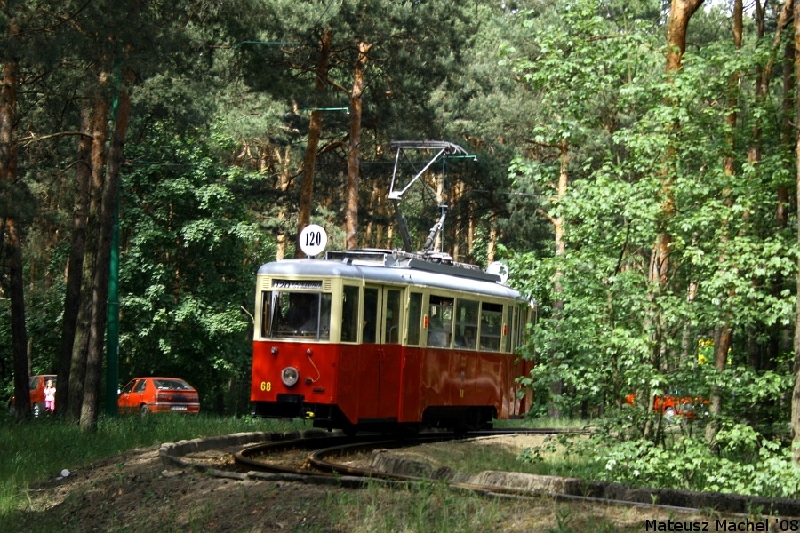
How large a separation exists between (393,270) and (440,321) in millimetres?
1472

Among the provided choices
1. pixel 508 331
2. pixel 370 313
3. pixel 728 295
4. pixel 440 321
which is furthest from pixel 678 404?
pixel 508 331

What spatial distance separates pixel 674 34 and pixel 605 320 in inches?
166

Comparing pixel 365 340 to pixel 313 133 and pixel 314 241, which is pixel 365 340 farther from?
pixel 313 133

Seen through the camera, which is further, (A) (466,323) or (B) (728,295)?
(A) (466,323)

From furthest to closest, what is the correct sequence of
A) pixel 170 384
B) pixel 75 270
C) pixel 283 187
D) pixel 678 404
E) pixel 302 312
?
pixel 283 187 < pixel 170 384 < pixel 75 270 < pixel 302 312 < pixel 678 404

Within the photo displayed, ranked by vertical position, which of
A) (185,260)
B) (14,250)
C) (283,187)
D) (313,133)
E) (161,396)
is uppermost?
(283,187)

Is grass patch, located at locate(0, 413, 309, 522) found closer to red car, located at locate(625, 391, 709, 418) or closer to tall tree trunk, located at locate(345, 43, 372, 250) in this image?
red car, located at locate(625, 391, 709, 418)

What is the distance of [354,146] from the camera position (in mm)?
32562

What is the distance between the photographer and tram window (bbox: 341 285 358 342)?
16438 millimetres

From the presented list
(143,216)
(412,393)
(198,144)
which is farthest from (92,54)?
(198,144)

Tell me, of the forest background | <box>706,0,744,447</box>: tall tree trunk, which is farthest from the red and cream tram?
the forest background

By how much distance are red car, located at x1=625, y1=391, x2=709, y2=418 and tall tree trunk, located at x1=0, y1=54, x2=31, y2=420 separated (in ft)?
45.6

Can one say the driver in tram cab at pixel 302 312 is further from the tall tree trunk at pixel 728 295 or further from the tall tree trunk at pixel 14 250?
the tall tree trunk at pixel 14 250

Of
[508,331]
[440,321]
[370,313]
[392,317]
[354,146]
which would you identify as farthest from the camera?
[354,146]
